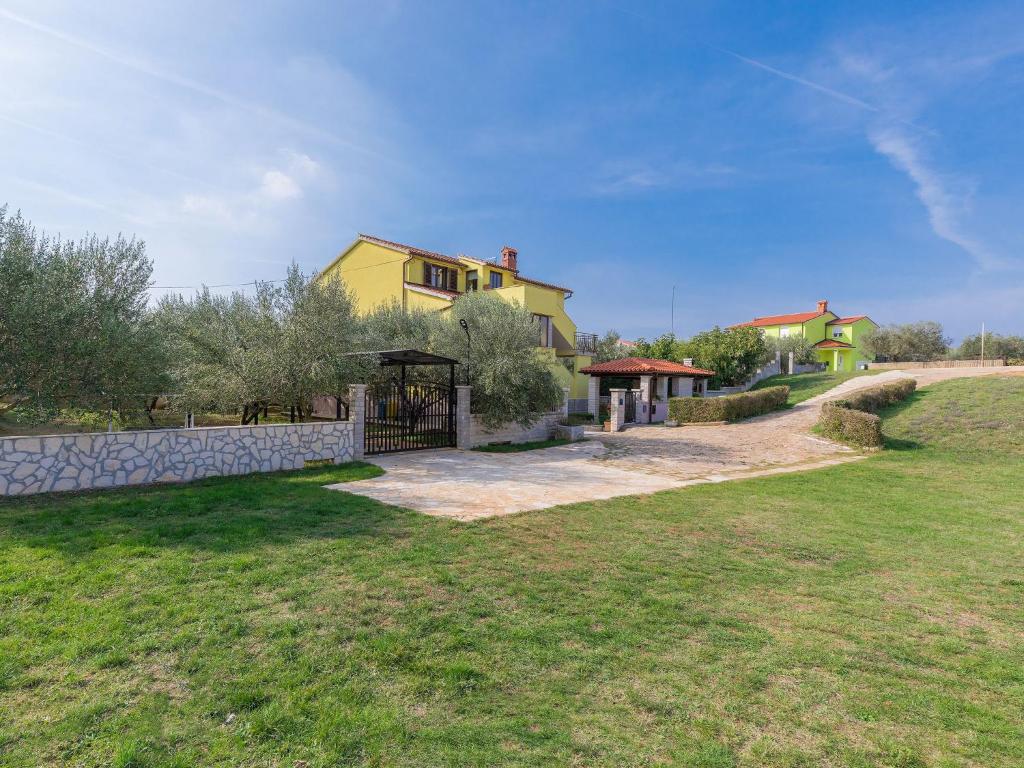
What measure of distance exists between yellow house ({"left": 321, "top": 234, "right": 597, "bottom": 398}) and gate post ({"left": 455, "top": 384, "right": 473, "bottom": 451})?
12225 mm

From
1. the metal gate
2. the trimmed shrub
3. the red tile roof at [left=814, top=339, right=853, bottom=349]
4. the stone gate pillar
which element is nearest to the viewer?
the metal gate

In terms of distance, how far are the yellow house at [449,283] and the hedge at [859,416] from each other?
1254cm

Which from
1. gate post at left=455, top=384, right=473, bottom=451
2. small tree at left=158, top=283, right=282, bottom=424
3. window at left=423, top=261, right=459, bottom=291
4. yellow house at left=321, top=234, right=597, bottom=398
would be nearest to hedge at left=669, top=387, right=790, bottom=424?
yellow house at left=321, top=234, right=597, bottom=398

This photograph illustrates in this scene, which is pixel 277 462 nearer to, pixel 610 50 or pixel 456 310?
pixel 456 310

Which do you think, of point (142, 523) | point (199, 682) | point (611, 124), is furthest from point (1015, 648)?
point (611, 124)

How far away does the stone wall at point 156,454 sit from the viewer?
8031 mm

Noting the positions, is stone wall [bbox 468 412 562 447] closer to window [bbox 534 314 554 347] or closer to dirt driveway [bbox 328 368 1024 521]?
dirt driveway [bbox 328 368 1024 521]

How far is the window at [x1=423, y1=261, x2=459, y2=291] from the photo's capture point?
96.6 ft

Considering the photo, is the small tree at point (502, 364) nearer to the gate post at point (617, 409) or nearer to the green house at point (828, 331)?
the gate post at point (617, 409)

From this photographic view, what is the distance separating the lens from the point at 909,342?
162 feet

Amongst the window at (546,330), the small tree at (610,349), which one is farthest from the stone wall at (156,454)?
the small tree at (610,349)

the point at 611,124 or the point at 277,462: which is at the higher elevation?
the point at 611,124

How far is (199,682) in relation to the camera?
10.3 ft

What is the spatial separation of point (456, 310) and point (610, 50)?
33.3 feet
